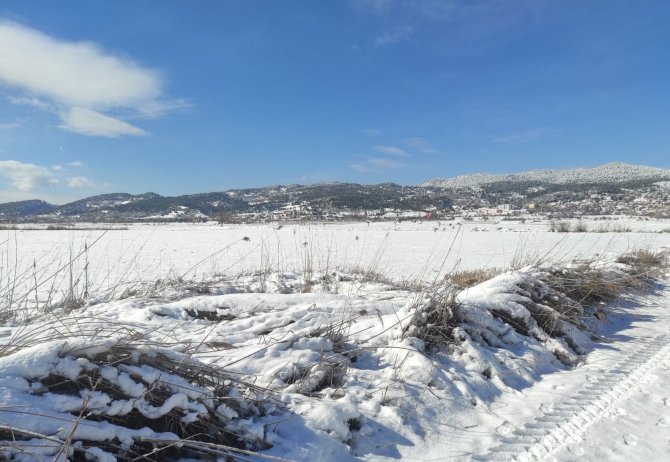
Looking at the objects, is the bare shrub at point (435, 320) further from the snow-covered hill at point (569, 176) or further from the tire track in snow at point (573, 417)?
the snow-covered hill at point (569, 176)

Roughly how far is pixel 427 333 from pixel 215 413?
2.00 m

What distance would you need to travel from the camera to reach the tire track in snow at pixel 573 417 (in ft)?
7.61

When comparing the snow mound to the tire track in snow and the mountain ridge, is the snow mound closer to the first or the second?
the tire track in snow

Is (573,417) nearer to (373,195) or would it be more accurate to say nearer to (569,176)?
(373,195)

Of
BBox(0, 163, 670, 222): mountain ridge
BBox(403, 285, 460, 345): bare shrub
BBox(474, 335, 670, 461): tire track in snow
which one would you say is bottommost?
BBox(474, 335, 670, 461): tire track in snow

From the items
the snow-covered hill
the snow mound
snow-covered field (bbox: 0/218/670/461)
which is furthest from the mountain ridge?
the snow mound

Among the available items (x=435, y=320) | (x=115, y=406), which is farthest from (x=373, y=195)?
(x=115, y=406)

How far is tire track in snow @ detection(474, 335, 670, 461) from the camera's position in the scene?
2.32m

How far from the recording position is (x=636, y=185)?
106500 mm

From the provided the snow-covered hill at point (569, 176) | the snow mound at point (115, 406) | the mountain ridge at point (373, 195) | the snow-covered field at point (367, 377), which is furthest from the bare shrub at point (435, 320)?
the snow-covered hill at point (569, 176)

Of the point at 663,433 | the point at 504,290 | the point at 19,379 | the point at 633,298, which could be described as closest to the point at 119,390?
the point at 19,379

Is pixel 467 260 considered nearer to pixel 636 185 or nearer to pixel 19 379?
pixel 19 379

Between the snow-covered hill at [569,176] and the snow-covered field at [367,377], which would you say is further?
the snow-covered hill at [569,176]

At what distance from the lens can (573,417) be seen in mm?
2666
